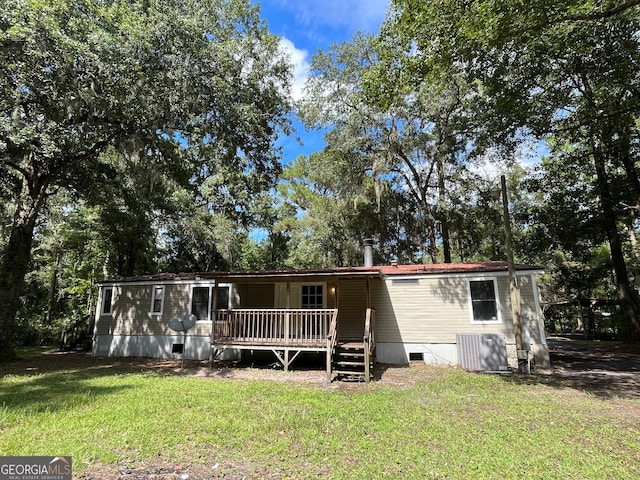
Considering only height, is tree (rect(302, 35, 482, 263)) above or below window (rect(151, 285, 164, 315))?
above

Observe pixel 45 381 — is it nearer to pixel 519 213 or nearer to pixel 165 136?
pixel 165 136

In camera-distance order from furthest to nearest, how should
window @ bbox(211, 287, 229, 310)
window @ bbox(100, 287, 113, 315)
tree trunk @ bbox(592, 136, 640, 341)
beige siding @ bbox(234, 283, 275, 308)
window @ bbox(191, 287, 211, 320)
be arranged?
tree trunk @ bbox(592, 136, 640, 341)
window @ bbox(100, 287, 113, 315)
window @ bbox(191, 287, 211, 320)
window @ bbox(211, 287, 229, 310)
beige siding @ bbox(234, 283, 275, 308)

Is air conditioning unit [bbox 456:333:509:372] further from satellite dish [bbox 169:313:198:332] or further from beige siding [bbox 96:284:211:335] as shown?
beige siding [bbox 96:284:211:335]

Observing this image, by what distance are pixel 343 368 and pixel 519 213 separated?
16.0m

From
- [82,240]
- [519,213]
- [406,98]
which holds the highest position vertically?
[406,98]


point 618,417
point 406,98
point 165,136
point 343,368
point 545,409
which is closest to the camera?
point 618,417

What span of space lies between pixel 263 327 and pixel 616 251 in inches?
643

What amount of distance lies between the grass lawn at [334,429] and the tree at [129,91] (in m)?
7.32

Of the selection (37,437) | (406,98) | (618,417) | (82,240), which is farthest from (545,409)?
(82,240)

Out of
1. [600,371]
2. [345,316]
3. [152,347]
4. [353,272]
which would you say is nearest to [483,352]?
[600,371]

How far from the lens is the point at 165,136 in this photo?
12.1 m

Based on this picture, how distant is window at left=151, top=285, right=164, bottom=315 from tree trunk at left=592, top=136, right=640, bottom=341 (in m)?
19.6

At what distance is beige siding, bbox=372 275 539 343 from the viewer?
10461 millimetres

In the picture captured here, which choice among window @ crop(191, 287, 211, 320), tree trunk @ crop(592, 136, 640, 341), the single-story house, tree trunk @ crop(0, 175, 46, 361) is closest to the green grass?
the single-story house
